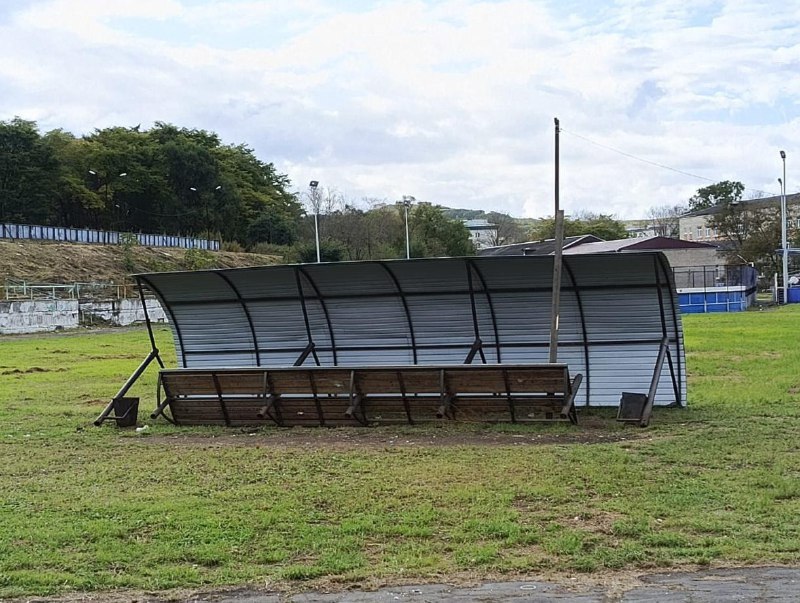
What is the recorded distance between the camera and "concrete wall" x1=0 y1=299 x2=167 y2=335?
45.9 m

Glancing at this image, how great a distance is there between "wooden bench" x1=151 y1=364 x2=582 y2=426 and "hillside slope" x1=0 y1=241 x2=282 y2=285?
50095 millimetres

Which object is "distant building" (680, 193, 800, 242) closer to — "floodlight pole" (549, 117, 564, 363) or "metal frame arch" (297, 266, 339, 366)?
"metal frame arch" (297, 266, 339, 366)

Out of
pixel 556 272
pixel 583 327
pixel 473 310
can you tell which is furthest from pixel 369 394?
pixel 583 327

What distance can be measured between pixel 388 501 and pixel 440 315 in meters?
7.14

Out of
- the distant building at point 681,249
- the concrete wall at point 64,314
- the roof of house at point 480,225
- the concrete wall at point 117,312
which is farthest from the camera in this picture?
the roof of house at point 480,225

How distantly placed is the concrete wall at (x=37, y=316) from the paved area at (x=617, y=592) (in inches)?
1727

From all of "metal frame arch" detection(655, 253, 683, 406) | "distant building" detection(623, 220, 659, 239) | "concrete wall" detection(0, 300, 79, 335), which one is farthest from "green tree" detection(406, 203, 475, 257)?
"metal frame arch" detection(655, 253, 683, 406)

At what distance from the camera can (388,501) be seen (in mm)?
7980

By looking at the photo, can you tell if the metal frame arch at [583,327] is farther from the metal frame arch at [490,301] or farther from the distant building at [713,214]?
the distant building at [713,214]

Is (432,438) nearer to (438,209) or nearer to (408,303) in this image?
(408,303)

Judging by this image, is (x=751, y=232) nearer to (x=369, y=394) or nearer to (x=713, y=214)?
(x=713, y=214)

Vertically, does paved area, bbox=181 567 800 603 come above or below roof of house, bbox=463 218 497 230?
below

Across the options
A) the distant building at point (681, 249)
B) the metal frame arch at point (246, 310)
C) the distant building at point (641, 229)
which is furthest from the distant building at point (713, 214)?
the metal frame arch at point (246, 310)

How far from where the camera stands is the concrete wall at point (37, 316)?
45688 mm
